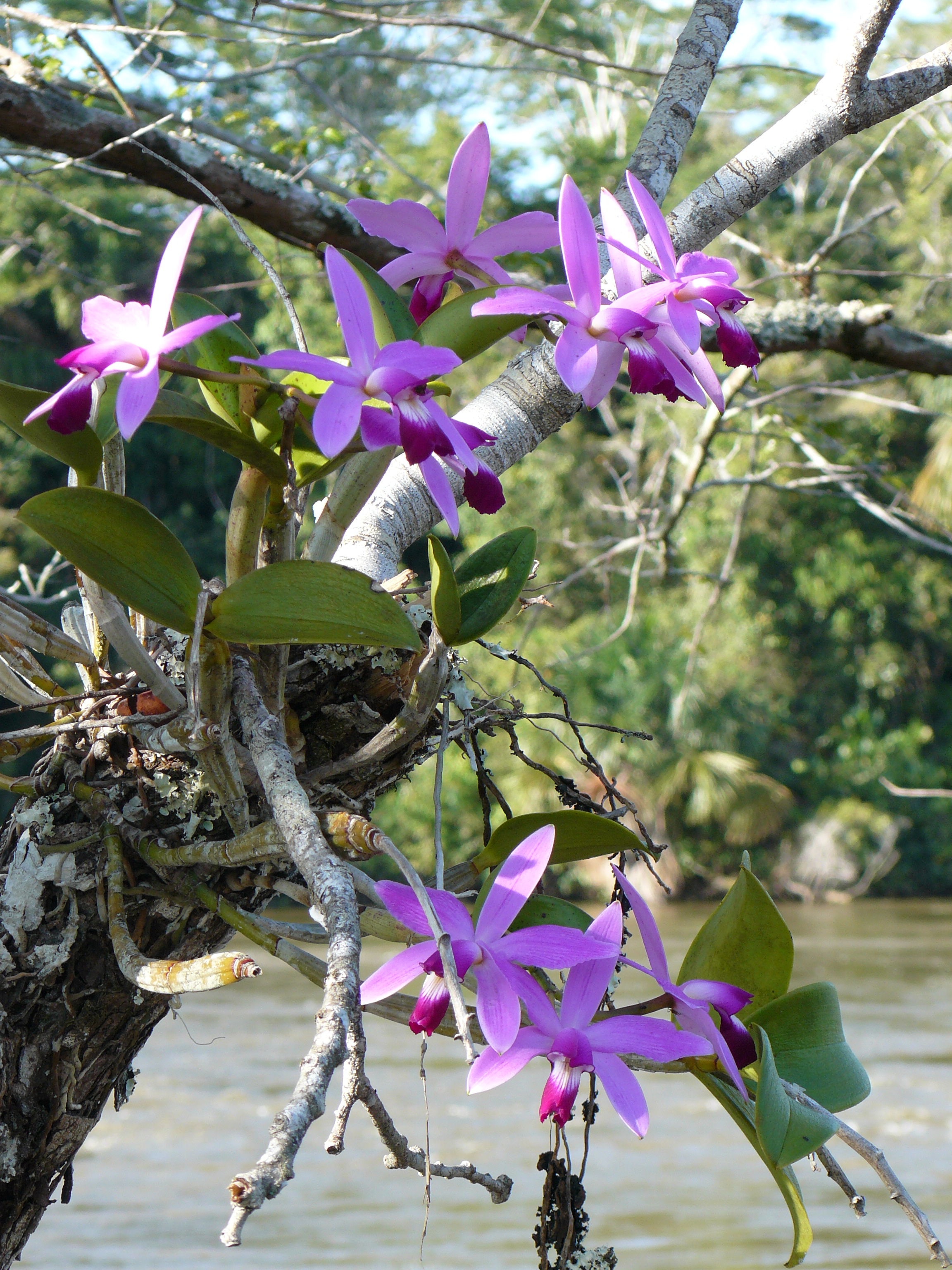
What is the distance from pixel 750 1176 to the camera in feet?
12.3

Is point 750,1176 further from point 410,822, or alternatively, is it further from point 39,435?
point 410,822

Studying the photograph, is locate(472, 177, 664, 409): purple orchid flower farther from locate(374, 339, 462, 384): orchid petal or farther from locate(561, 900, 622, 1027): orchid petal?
locate(561, 900, 622, 1027): orchid petal

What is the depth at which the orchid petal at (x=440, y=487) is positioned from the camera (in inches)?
16.3

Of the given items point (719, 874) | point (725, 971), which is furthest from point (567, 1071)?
point (719, 874)

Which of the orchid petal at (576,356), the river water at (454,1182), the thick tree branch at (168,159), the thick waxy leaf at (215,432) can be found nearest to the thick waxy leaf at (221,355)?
the thick waxy leaf at (215,432)

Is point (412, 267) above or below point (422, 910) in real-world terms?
above

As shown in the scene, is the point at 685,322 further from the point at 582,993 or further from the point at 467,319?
the point at 582,993

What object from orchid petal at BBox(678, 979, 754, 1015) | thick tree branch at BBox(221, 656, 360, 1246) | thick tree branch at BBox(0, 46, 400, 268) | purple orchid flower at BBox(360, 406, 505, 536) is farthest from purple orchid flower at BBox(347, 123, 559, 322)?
thick tree branch at BBox(0, 46, 400, 268)

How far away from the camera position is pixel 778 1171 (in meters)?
0.39

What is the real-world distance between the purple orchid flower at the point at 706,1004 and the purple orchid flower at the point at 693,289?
0.21m

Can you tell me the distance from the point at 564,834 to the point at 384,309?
23 centimetres

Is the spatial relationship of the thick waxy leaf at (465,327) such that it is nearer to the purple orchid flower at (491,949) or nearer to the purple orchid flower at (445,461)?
the purple orchid flower at (445,461)

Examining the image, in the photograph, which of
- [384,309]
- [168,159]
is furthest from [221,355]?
[168,159]

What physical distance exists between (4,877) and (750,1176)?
379 centimetres
